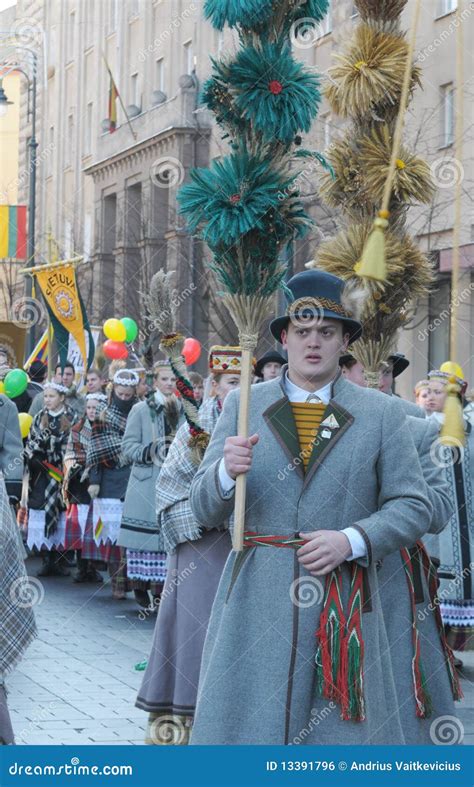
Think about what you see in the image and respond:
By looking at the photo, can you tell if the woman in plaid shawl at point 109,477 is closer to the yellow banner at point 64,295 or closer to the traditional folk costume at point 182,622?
the yellow banner at point 64,295

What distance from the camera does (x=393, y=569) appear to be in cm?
566

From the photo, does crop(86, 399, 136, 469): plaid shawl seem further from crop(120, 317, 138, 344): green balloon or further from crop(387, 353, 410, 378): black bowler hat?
crop(387, 353, 410, 378): black bowler hat

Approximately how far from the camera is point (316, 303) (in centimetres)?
491

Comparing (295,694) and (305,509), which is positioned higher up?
(305,509)

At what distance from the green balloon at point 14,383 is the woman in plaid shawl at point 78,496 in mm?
997

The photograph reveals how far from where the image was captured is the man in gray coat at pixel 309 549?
4520mm

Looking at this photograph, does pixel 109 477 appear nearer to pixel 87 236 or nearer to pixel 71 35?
pixel 87 236

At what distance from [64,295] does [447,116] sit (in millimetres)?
8391

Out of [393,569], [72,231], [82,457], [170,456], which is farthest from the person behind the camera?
[72,231]

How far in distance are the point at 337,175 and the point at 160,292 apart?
1.34 metres

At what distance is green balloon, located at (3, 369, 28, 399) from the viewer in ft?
49.7

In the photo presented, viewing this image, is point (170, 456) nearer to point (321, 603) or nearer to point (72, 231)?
point (321, 603)

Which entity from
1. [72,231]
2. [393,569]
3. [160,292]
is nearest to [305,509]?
[393,569]

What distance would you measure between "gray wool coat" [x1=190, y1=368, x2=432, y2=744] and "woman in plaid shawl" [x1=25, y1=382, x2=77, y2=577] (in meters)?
10.0
